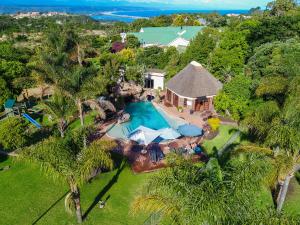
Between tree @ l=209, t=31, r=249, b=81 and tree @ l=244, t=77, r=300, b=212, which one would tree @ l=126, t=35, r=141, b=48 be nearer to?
tree @ l=209, t=31, r=249, b=81

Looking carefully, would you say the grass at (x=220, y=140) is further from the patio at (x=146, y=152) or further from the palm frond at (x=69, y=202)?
the palm frond at (x=69, y=202)

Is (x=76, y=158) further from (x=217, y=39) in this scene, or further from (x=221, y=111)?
(x=217, y=39)

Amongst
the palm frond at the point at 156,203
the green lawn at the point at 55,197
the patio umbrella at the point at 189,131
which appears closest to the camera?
the palm frond at the point at 156,203

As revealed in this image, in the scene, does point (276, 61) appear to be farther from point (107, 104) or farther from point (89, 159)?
point (89, 159)

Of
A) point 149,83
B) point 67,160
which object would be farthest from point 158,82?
point 67,160

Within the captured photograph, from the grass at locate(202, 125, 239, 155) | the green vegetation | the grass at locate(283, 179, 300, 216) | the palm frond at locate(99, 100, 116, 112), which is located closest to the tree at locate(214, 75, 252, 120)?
the green vegetation

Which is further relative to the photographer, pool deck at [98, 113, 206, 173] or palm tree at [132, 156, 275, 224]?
pool deck at [98, 113, 206, 173]

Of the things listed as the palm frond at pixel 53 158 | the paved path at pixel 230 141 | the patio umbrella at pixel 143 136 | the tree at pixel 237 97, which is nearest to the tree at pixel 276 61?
the tree at pixel 237 97
